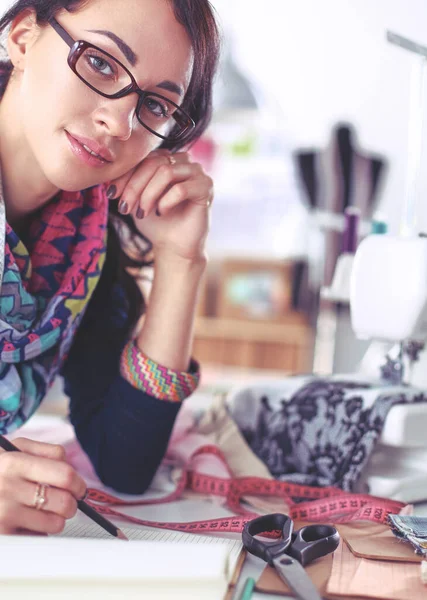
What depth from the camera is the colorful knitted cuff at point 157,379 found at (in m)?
0.85

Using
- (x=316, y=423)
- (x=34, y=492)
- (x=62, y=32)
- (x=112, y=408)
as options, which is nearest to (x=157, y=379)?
(x=112, y=408)

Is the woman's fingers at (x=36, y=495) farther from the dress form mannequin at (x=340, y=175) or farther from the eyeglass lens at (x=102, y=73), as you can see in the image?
the dress form mannequin at (x=340, y=175)

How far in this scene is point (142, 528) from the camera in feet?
2.13

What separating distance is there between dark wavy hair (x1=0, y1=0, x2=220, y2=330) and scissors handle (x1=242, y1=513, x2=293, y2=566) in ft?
1.54

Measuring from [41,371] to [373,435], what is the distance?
1.39ft

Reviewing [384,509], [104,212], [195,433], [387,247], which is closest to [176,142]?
[104,212]

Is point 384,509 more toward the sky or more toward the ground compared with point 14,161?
more toward the ground

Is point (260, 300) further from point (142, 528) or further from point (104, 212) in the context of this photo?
point (142, 528)

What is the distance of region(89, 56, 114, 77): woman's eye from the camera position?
69 centimetres

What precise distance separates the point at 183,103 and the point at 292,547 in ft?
1.79

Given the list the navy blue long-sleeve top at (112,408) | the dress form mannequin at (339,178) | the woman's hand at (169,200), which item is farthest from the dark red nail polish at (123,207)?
the dress form mannequin at (339,178)

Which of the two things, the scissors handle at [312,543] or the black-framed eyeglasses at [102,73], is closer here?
the scissors handle at [312,543]

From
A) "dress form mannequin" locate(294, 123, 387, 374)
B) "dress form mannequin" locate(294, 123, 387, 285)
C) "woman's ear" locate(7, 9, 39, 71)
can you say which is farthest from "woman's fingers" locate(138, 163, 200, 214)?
"dress form mannequin" locate(294, 123, 387, 285)

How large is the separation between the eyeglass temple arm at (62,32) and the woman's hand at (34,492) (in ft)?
1.37
